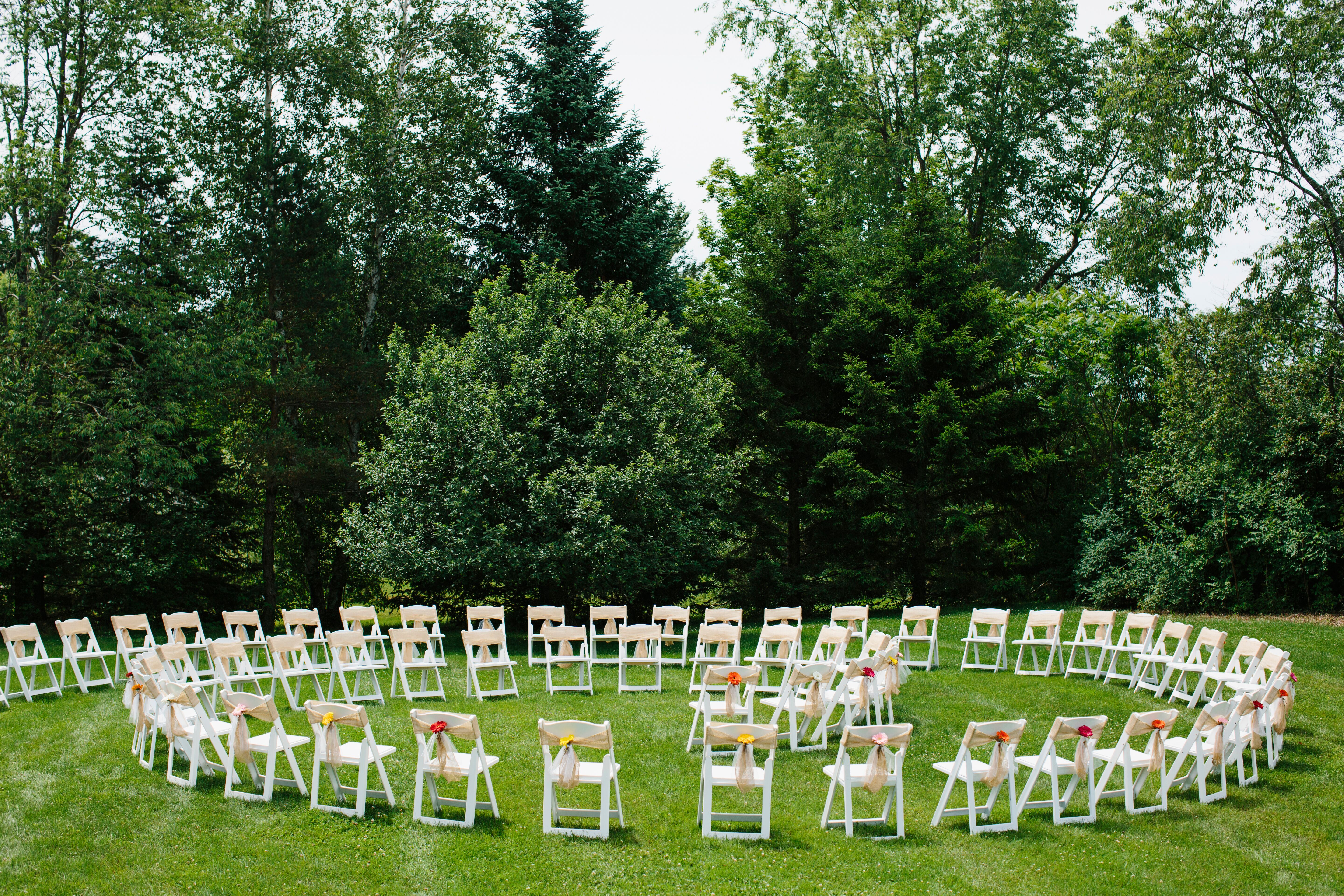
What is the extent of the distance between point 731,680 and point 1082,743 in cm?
280

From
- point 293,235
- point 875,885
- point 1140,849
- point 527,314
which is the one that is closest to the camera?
point 875,885

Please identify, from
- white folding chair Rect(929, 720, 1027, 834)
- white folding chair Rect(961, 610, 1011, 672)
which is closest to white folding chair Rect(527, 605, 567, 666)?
white folding chair Rect(961, 610, 1011, 672)

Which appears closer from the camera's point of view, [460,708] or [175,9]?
[460,708]

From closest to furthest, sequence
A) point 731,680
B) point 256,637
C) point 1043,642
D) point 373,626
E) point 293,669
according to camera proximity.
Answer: point 731,680, point 293,669, point 1043,642, point 373,626, point 256,637

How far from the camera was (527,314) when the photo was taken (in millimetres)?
17344

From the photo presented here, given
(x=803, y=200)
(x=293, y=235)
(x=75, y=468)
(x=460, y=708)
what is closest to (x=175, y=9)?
(x=293, y=235)

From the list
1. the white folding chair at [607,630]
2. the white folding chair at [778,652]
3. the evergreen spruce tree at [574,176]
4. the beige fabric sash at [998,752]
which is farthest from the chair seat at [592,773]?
the evergreen spruce tree at [574,176]

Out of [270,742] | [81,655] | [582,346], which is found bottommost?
[270,742]

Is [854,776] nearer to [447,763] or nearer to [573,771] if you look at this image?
[573,771]

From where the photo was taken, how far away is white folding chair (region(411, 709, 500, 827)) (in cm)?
672

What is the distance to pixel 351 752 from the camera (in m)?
7.21

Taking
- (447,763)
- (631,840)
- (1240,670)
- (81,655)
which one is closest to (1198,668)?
(1240,670)

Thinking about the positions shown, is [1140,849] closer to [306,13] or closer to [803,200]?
[803,200]

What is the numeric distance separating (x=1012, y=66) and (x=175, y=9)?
2201cm
